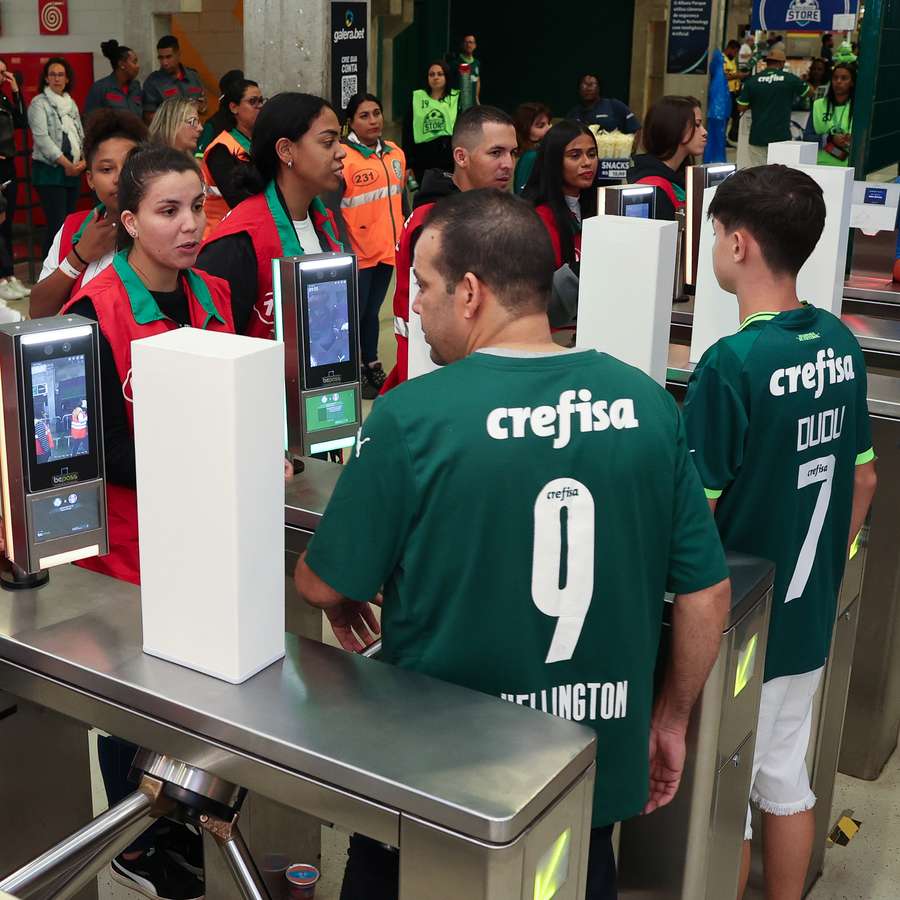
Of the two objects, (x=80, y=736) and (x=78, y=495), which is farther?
(x=80, y=736)

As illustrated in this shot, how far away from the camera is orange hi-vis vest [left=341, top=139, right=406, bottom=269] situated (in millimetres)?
5621

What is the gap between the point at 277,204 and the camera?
2.86 meters

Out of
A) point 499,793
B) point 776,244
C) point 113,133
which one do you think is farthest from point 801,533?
point 113,133

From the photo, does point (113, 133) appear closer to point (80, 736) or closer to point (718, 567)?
point (80, 736)

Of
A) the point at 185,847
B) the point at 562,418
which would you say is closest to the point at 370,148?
the point at 185,847

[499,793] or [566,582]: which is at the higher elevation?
[566,582]

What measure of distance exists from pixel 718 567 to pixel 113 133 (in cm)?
219

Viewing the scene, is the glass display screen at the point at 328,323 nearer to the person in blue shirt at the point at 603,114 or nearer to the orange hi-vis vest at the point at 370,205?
the orange hi-vis vest at the point at 370,205

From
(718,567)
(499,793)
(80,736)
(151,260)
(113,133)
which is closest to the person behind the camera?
(499,793)

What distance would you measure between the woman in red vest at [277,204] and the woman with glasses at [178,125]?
142cm

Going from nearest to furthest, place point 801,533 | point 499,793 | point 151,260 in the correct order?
1. point 499,793
2. point 801,533
3. point 151,260

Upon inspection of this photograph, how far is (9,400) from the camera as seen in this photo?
1473mm

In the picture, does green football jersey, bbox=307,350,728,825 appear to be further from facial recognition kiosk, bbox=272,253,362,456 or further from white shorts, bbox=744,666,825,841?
white shorts, bbox=744,666,825,841

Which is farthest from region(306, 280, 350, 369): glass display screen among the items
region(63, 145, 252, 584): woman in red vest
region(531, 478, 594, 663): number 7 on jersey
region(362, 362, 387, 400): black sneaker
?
region(362, 362, 387, 400): black sneaker
